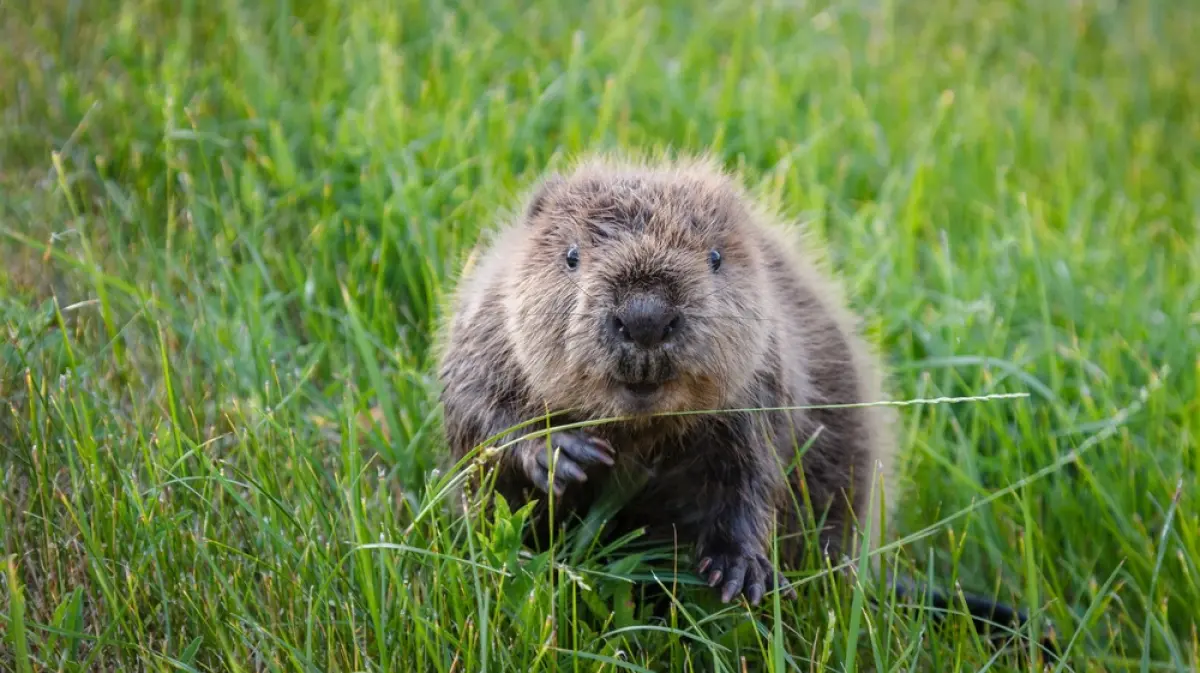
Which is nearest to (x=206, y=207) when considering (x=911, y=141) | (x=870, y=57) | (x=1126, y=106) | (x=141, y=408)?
(x=141, y=408)

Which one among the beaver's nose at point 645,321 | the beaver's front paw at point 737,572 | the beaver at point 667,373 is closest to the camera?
the beaver's nose at point 645,321

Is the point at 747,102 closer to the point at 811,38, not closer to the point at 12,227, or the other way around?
the point at 811,38

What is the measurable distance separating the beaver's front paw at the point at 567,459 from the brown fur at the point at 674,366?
0.01 metres

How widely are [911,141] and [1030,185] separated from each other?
1.87ft

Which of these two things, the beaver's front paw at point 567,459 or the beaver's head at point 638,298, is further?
the beaver's front paw at point 567,459

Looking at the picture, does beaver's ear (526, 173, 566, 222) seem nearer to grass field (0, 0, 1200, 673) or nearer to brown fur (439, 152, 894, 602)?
brown fur (439, 152, 894, 602)

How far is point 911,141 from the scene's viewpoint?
5133 mm

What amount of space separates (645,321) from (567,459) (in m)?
0.40

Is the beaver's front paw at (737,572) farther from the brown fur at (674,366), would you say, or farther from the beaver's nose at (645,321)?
the beaver's nose at (645,321)

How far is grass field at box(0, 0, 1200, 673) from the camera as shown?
2.67m

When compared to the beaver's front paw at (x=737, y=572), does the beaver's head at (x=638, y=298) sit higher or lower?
higher

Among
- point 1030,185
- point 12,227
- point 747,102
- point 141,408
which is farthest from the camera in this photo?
point 1030,185

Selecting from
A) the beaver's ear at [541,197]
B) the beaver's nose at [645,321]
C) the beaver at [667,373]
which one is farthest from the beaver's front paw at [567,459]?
the beaver's ear at [541,197]

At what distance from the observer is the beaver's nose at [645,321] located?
2504mm
